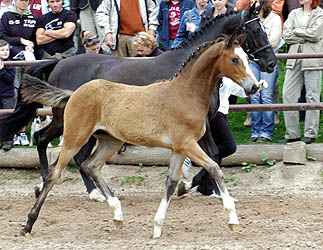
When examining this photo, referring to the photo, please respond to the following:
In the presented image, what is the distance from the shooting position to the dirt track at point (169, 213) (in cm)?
568

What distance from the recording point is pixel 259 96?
361 inches

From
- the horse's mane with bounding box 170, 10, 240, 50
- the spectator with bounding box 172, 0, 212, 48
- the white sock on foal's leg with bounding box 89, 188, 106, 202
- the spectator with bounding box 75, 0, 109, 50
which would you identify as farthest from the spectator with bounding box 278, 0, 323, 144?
the spectator with bounding box 75, 0, 109, 50

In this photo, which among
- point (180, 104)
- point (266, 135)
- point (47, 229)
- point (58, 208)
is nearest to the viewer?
point (180, 104)

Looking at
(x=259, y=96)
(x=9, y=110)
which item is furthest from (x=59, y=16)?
(x=259, y=96)

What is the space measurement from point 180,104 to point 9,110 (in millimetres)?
3311

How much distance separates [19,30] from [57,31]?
549 millimetres

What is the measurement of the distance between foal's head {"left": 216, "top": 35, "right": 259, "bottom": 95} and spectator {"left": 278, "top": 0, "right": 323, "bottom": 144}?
10.6 feet

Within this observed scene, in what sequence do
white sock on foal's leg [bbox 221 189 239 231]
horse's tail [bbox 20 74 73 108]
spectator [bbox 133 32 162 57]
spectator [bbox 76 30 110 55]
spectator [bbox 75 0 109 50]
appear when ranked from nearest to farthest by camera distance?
white sock on foal's leg [bbox 221 189 239 231] < horse's tail [bbox 20 74 73 108] < spectator [bbox 133 32 162 57] < spectator [bbox 76 30 110 55] < spectator [bbox 75 0 109 50]

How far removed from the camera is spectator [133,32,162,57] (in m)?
8.22

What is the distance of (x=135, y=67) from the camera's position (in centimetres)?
741

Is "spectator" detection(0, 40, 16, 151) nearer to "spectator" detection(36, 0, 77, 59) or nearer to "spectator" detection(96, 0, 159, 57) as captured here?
"spectator" detection(36, 0, 77, 59)

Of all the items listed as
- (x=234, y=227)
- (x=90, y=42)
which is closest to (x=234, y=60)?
(x=234, y=227)

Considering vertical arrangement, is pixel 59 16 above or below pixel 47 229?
above

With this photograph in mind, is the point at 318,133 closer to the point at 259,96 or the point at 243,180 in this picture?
the point at 259,96
